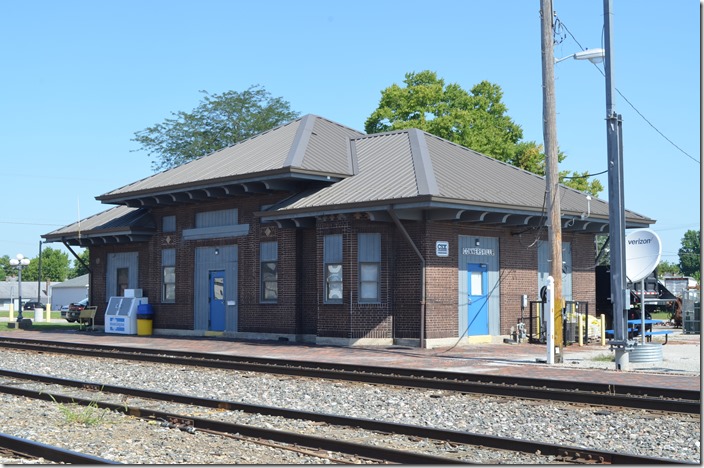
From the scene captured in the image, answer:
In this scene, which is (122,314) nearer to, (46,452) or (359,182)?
(359,182)

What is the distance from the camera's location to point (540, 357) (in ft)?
69.8

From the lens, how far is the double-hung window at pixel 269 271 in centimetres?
2803

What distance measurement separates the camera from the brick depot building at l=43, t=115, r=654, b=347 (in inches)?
976

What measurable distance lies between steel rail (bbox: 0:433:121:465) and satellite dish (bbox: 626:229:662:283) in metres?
16.0

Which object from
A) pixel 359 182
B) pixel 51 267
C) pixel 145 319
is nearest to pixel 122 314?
pixel 145 319

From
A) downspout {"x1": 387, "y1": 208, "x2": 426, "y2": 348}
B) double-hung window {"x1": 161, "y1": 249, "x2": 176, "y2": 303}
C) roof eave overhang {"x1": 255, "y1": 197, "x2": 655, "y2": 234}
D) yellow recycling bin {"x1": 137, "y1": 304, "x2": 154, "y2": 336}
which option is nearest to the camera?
roof eave overhang {"x1": 255, "y1": 197, "x2": 655, "y2": 234}

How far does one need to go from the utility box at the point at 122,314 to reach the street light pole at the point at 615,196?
20172 millimetres

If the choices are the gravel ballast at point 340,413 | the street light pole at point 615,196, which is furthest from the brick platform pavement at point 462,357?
the gravel ballast at point 340,413

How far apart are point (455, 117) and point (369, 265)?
1290 inches

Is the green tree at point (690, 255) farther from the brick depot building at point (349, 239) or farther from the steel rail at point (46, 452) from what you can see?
the steel rail at point (46, 452)

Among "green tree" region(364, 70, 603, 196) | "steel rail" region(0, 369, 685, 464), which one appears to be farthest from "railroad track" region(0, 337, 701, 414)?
"green tree" region(364, 70, 603, 196)

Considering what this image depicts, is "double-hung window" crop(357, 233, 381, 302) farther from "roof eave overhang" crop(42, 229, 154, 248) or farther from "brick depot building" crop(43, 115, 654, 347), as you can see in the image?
"roof eave overhang" crop(42, 229, 154, 248)

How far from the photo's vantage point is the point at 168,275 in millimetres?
32594

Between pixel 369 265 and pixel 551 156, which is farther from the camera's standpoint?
pixel 369 265
